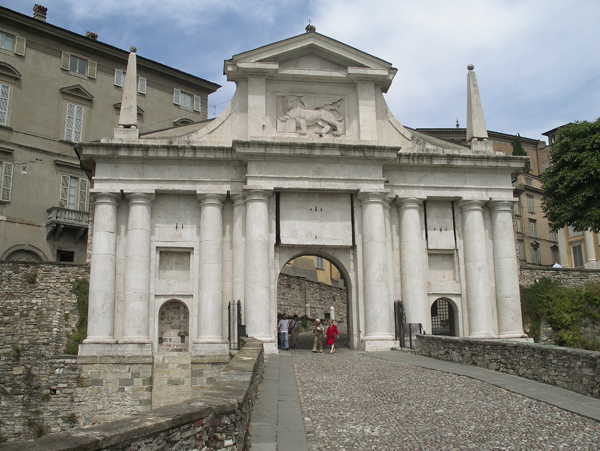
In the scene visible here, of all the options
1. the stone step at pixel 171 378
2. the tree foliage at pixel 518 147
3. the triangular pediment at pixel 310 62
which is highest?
the tree foliage at pixel 518 147

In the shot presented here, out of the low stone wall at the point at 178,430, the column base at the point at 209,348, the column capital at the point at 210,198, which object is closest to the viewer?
the low stone wall at the point at 178,430

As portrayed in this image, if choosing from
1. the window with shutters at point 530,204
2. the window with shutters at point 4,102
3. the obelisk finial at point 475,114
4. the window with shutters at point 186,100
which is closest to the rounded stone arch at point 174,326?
the obelisk finial at point 475,114

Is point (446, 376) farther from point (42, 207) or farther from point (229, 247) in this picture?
point (42, 207)

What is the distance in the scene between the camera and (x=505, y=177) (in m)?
26.0

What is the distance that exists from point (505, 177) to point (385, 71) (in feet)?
22.7

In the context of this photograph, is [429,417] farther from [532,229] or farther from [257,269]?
[532,229]

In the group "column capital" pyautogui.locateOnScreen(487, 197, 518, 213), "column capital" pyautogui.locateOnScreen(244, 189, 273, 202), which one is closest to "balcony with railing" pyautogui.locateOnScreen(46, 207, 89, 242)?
"column capital" pyautogui.locateOnScreen(244, 189, 273, 202)

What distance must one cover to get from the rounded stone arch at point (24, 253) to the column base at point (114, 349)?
11.5 m

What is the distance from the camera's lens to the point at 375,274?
23703 mm

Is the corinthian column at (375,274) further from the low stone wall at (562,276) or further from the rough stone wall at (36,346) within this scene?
the rough stone wall at (36,346)

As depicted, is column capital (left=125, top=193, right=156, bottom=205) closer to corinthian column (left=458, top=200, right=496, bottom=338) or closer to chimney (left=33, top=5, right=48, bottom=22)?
corinthian column (left=458, top=200, right=496, bottom=338)

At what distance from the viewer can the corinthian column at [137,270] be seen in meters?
22.9

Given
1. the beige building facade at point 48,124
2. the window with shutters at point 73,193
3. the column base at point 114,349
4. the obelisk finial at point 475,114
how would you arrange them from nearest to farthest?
the column base at point 114,349, the obelisk finial at point 475,114, the beige building facade at point 48,124, the window with shutters at point 73,193

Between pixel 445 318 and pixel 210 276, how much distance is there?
13928 millimetres
